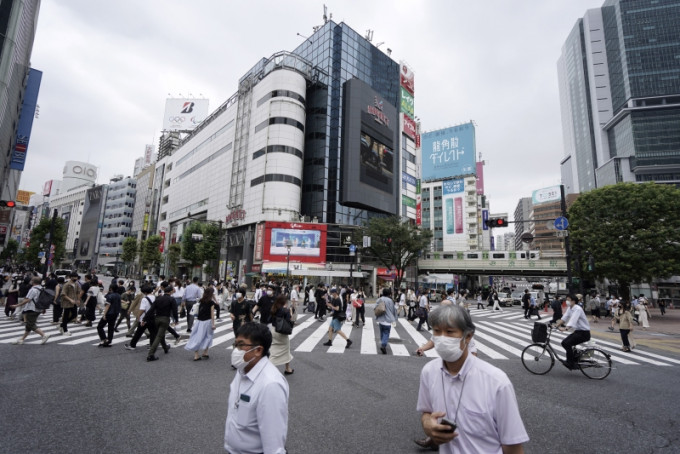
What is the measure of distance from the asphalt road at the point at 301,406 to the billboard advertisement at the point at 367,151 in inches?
1557

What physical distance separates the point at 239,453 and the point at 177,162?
78893mm

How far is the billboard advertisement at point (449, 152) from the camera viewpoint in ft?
247

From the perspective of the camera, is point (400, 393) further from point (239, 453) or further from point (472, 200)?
point (472, 200)

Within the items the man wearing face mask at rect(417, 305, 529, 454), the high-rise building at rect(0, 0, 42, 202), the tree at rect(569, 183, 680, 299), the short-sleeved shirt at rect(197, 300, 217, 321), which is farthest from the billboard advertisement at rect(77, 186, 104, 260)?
the man wearing face mask at rect(417, 305, 529, 454)

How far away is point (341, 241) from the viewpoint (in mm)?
45500

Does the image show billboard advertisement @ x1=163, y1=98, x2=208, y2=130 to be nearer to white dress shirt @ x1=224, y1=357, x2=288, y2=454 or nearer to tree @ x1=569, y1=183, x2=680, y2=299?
tree @ x1=569, y1=183, x2=680, y2=299

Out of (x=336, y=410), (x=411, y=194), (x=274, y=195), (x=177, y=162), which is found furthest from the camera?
(x=177, y=162)

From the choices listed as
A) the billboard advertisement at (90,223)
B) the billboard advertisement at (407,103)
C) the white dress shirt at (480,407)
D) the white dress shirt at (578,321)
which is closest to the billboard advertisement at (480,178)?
the billboard advertisement at (407,103)

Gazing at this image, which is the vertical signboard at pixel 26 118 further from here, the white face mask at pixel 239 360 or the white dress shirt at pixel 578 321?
the white dress shirt at pixel 578 321

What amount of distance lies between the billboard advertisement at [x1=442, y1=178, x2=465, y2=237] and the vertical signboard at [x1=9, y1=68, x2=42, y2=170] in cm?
6852

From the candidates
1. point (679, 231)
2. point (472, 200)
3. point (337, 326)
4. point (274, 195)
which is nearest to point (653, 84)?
point (472, 200)

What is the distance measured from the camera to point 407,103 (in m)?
61.8

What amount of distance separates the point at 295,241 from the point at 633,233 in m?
32.7

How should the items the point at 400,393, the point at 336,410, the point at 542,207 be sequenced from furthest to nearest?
the point at 542,207, the point at 400,393, the point at 336,410
